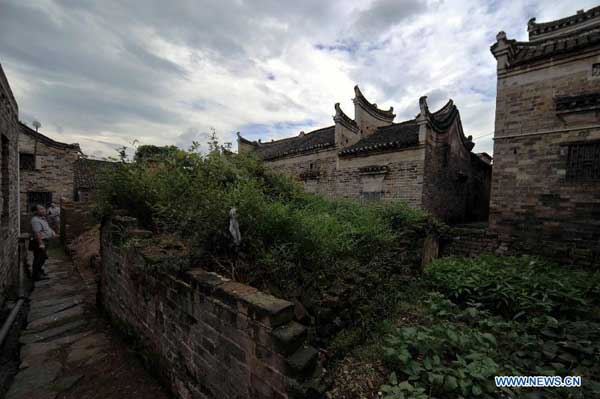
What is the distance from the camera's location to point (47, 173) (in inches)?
523

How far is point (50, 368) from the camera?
2.96 meters

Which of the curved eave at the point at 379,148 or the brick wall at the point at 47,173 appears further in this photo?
the brick wall at the point at 47,173

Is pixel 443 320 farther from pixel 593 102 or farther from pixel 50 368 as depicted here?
pixel 593 102

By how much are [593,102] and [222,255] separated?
9.36 meters

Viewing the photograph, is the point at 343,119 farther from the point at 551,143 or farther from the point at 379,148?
the point at 551,143

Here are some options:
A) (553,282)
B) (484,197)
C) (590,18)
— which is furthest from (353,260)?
(484,197)

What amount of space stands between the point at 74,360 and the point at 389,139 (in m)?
11.0

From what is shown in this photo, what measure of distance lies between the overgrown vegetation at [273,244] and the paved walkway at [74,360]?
1756 mm

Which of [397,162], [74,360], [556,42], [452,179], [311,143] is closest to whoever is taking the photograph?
[74,360]

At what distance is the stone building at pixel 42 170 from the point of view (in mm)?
12673

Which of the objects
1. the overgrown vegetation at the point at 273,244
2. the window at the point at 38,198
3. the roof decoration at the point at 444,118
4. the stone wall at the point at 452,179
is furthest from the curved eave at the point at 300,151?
the window at the point at 38,198

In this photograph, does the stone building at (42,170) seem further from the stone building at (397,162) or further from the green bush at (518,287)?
the green bush at (518,287)

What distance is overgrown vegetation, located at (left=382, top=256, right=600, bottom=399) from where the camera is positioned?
2.14 metres

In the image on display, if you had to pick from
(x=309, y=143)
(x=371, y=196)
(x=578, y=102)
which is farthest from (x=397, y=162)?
(x=309, y=143)
